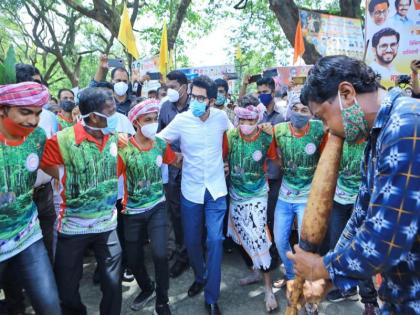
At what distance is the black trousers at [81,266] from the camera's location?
2912 millimetres

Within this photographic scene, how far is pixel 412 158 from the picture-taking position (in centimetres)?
119

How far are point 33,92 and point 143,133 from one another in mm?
1121

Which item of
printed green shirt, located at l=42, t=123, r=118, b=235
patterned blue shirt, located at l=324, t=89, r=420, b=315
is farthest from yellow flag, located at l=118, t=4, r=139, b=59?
patterned blue shirt, located at l=324, t=89, r=420, b=315

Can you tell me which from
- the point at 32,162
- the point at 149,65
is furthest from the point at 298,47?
the point at 32,162

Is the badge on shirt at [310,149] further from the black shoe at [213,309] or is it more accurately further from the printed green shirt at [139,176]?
the black shoe at [213,309]

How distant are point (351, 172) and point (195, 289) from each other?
1890 millimetres

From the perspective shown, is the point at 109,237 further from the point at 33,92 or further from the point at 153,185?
the point at 33,92

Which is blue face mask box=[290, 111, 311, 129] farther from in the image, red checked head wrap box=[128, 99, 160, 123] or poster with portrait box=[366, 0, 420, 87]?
poster with portrait box=[366, 0, 420, 87]

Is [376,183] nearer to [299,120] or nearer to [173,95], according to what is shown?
[299,120]

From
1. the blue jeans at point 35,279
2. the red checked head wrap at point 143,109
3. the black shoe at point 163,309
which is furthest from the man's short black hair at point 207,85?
the blue jeans at point 35,279

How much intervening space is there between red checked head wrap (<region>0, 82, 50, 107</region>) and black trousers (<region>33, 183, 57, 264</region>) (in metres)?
1.28

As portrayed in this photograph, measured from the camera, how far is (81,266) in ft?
9.87

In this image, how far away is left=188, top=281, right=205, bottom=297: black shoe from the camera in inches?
153

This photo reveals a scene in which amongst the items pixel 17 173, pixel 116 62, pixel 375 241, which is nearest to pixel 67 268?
pixel 17 173
